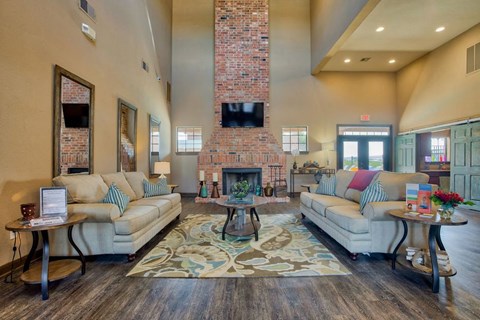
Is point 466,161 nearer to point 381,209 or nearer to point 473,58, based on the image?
point 473,58

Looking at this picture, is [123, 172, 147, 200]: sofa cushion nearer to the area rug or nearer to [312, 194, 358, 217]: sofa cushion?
the area rug

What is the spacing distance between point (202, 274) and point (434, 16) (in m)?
6.21

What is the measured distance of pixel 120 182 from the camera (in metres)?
3.67

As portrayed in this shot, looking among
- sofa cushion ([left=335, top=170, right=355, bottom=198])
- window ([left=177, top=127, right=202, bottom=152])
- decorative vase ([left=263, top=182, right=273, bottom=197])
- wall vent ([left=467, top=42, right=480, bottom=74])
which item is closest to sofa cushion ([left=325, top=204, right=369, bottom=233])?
sofa cushion ([left=335, top=170, right=355, bottom=198])

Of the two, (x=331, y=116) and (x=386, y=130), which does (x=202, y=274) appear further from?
(x=386, y=130)

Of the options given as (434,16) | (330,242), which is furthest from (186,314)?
(434,16)

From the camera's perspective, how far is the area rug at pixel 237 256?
2.39 meters

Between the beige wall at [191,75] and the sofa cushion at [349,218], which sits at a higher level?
the beige wall at [191,75]

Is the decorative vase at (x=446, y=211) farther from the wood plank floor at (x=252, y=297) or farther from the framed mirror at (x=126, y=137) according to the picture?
the framed mirror at (x=126, y=137)

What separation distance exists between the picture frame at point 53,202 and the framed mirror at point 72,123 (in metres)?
0.74

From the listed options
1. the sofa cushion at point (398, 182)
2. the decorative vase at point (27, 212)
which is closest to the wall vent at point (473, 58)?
the sofa cushion at point (398, 182)

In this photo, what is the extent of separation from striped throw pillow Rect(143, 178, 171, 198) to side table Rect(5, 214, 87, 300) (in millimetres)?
1810

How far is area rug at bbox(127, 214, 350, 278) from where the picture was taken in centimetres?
239

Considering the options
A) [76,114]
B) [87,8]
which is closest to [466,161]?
[76,114]
